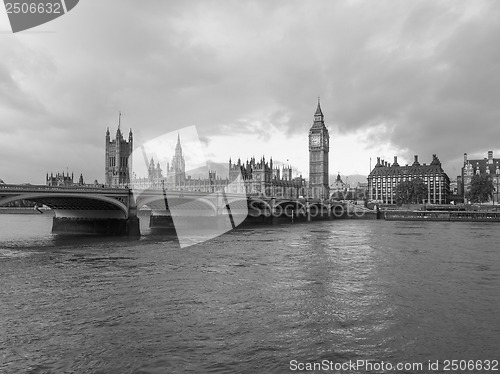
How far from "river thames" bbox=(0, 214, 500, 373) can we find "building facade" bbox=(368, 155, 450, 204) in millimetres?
131607

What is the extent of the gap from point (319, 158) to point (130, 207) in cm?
14577

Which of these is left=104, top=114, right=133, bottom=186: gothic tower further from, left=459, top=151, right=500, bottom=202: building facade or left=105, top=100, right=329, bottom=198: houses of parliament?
left=459, top=151, right=500, bottom=202: building facade

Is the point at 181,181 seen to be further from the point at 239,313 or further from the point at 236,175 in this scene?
the point at 239,313

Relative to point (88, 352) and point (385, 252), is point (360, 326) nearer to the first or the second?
point (88, 352)

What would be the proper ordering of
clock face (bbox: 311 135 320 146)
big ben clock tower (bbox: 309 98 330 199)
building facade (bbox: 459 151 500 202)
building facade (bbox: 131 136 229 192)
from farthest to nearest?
clock face (bbox: 311 135 320 146)
big ben clock tower (bbox: 309 98 330 199)
building facade (bbox: 131 136 229 192)
building facade (bbox: 459 151 500 202)

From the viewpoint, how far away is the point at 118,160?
163 meters

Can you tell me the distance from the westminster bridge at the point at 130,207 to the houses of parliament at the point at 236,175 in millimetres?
49549

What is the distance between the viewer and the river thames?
10.9m

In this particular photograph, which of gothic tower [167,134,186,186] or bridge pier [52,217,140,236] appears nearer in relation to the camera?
bridge pier [52,217,140,236]

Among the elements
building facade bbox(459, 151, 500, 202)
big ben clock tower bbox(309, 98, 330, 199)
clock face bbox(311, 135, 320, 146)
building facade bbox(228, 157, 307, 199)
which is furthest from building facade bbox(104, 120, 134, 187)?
building facade bbox(459, 151, 500, 202)

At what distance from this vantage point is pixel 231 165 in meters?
150

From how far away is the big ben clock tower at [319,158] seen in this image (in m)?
179

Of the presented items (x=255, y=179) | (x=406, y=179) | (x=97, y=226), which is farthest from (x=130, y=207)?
(x=406, y=179)

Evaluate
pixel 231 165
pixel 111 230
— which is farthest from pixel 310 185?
pixel 111 230
